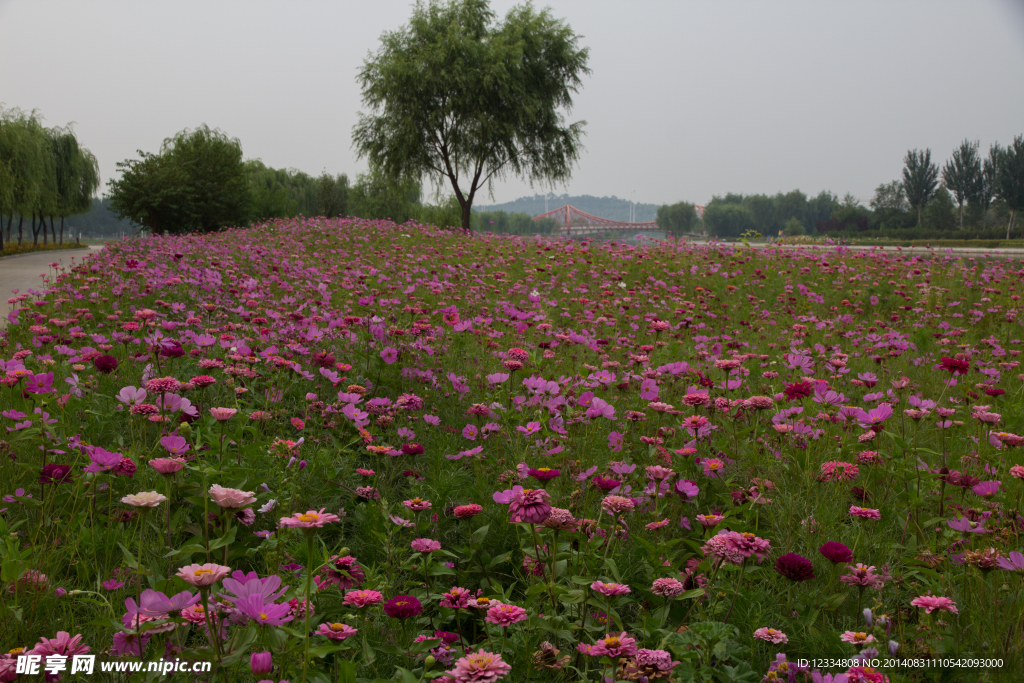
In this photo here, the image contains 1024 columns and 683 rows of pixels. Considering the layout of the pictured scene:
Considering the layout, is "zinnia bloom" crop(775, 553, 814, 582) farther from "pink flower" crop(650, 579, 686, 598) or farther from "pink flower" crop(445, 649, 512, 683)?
"pink flower" crop(445, 649, 512, 683)

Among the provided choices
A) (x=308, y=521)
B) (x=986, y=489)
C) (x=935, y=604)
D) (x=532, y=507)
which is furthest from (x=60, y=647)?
(x=986, y=489)

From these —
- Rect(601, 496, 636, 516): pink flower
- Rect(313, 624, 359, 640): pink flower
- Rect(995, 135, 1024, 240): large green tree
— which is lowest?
Rect(313, 624, 359, 640): pink flower

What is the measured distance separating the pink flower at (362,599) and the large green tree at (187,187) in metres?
22.5

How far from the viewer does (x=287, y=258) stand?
22.6 feet

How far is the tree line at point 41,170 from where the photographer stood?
20.5 metres

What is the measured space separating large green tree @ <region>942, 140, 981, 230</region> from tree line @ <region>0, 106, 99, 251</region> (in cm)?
7725

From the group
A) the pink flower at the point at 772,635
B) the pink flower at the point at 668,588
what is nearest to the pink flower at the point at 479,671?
the pink flower at the point at 668,588

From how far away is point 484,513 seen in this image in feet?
6.01

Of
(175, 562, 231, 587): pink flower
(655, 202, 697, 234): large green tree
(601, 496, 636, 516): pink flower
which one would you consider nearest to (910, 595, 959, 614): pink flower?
(601, 496, 636, 516): pink flower

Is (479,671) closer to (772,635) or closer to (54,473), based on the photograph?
(772,635)

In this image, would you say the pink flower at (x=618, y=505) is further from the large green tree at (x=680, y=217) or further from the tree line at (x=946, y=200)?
the large green tree at (x=680, y=217)

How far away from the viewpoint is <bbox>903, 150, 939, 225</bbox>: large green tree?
62.8 meters

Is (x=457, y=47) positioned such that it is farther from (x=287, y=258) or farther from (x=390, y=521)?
(x=390, y=521)

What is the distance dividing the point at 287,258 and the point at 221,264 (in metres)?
0.83
